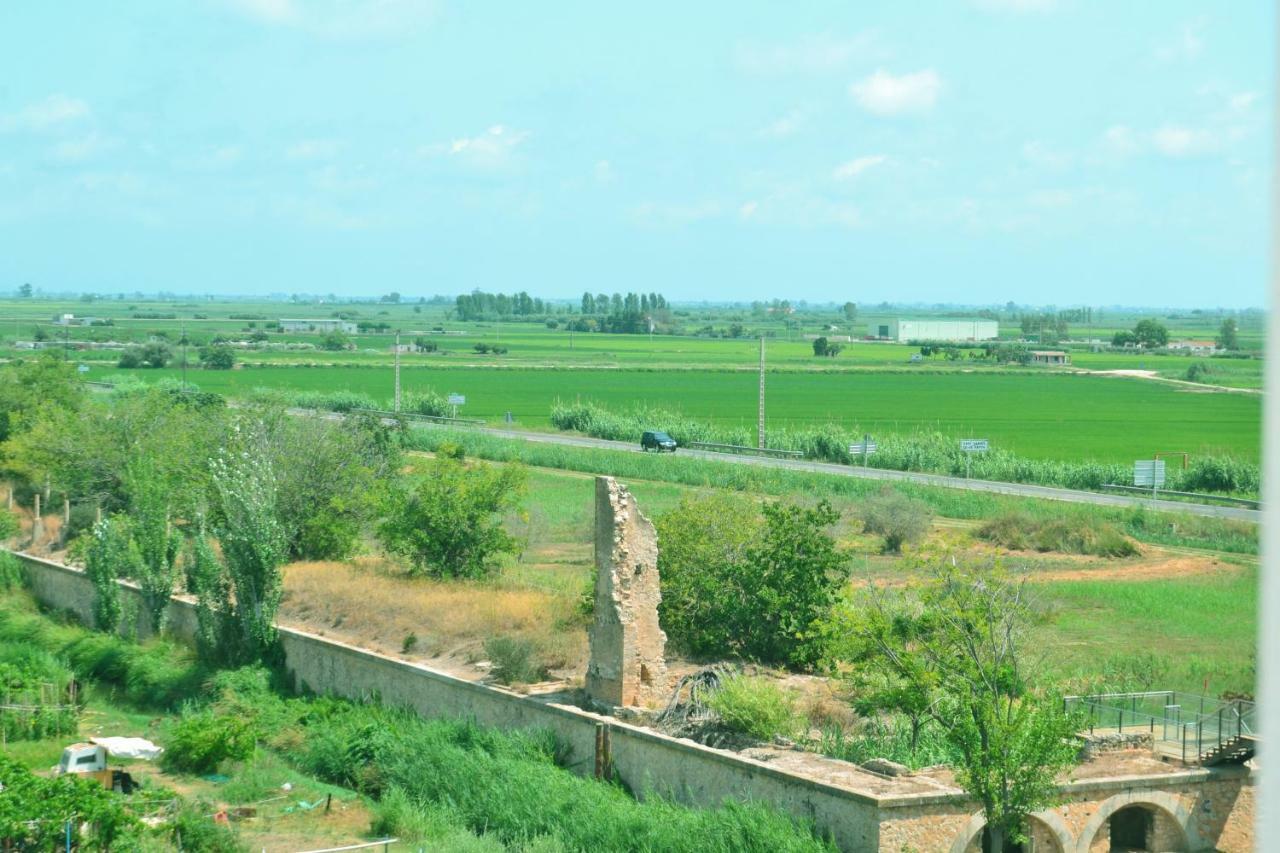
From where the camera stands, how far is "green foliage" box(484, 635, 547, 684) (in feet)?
90.3

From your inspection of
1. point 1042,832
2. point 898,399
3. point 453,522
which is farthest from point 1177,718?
point 898,399

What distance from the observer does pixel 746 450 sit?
6894 centimetres

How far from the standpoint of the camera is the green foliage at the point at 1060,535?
1742 inches

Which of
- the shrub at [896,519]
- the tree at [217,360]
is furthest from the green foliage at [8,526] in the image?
the tree at [217,360]

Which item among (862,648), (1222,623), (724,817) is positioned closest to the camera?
(724,817)

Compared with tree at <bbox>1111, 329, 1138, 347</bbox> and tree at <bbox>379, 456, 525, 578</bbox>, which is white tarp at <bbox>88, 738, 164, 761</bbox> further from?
tree at <bbox>1111, 329, 1138, 347</bbox>

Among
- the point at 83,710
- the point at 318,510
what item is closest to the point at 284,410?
the point at 318,510

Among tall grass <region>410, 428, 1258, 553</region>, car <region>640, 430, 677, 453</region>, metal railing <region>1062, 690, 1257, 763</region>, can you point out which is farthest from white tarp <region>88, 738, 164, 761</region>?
car <region>640, 430, 677, 453</region>

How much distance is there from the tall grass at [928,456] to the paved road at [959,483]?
48.2 inches

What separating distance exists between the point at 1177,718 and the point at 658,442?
48.3 meters

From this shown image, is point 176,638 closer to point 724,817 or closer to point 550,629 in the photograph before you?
point 550,629

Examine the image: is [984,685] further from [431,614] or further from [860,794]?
[431,614]

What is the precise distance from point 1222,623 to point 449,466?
18.6 metres

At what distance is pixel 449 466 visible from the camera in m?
37.2
